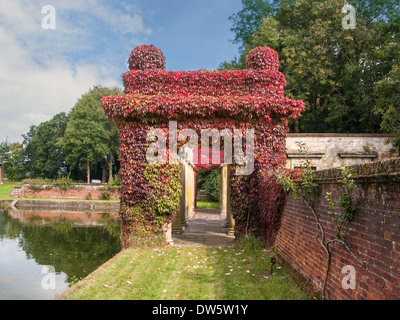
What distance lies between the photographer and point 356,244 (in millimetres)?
3375

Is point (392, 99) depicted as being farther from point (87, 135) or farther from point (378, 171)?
point (87, 135)

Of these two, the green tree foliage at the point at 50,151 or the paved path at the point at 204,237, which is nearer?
the paved path at the point at 204,237

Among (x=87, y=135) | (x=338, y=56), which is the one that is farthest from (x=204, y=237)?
(x=87, y=135)

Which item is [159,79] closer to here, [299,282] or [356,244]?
[299,282]

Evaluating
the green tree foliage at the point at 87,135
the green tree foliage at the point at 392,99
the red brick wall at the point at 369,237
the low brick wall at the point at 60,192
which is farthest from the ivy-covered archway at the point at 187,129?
the green tree foliage at the point at 87,135

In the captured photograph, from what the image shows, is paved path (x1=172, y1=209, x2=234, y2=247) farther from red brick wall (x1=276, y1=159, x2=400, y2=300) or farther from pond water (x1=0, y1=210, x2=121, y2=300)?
red brick wall (x1=276, y1=159, x2=400, y2=300)

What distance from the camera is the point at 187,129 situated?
901cm

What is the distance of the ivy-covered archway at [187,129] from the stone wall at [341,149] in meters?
4.81

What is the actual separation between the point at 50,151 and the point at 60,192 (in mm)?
15195

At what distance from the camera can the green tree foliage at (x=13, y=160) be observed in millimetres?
52625

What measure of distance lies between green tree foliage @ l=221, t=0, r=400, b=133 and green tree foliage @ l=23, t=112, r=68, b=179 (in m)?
36.2

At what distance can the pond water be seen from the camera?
7.72m

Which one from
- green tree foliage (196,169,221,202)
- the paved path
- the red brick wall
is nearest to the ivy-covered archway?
the paved path

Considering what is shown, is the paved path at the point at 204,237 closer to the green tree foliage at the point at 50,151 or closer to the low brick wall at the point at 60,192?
the low brick wall at the point at 60,192
